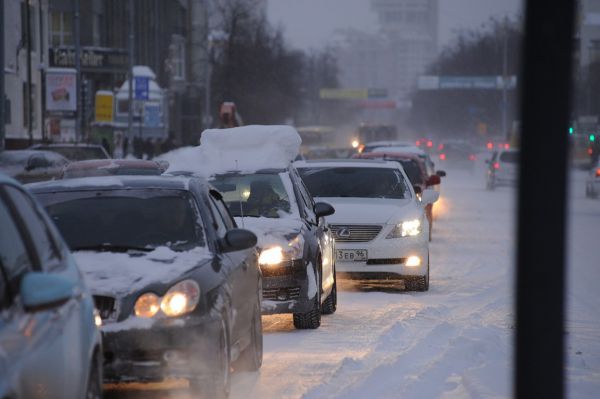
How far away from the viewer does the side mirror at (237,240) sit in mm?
8805

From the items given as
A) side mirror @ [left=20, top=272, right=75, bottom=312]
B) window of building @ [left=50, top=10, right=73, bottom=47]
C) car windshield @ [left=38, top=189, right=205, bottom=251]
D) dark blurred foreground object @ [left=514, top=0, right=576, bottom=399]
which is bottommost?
car windshield @ [left=38, top=189, right=205, bottom=251]

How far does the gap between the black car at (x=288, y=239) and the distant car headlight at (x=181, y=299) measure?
3596mm

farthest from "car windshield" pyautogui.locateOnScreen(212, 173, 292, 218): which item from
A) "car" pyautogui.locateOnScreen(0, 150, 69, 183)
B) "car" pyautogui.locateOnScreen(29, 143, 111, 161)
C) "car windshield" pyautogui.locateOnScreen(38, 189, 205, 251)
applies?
"car" pyautogui.locateOnScreen(29, 143, 111, 161)

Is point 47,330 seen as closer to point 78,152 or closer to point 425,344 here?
point 425,344

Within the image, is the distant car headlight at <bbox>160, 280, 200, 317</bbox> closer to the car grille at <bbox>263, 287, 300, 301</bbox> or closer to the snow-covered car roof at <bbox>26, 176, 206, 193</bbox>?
the snow-covered car roof at <bbox>26, 176, 206, 193</bbox>

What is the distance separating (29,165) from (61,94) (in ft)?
71.9

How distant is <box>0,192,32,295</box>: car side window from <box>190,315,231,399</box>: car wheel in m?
2.33

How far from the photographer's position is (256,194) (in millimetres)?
13609

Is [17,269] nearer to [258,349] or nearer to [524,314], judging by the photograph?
[524,314]

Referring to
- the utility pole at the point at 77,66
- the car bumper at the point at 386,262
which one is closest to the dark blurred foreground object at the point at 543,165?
the car bumper at the point at 386,262

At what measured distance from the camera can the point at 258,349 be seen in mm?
9875

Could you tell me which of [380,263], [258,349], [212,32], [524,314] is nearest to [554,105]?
[524,314]

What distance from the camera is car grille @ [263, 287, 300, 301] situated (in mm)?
12344

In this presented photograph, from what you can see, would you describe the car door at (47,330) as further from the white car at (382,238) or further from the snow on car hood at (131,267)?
the white car at (382,238)
